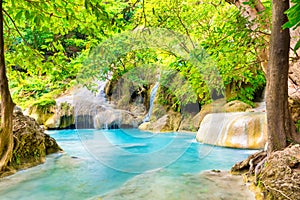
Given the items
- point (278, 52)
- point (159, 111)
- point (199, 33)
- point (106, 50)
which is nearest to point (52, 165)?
point (106, 50)

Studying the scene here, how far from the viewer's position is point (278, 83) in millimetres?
2133

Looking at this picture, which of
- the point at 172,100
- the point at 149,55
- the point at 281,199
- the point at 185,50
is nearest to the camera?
the point at 281,199

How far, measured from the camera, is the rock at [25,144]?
10.3ft

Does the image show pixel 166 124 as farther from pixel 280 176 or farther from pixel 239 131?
pixel 280 176

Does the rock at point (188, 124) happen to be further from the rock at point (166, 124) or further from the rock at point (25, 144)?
the rock at point (25, 144)

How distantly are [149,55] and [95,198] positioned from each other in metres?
2.58

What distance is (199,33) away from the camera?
5727mm

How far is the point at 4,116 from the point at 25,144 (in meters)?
1.15

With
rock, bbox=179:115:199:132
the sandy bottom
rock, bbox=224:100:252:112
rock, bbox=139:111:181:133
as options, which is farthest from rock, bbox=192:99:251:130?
the sandy bottom

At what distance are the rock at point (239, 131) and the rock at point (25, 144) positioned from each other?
13.3 ft

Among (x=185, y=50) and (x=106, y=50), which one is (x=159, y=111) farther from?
(x=106, y=50)

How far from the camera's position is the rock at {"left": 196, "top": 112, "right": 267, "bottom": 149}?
489 centimetres

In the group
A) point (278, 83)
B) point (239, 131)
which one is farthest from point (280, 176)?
point (239, 131)

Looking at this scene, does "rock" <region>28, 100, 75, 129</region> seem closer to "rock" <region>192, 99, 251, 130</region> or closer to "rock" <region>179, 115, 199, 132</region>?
"rock" <region>179, 115, 199, 132</region>
